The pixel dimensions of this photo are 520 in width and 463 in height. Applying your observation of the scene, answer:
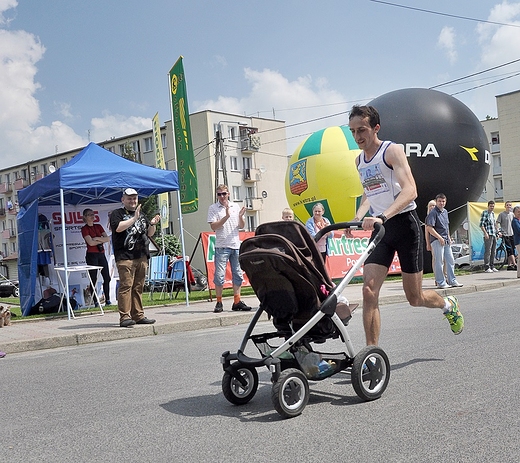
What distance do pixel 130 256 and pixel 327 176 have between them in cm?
1269

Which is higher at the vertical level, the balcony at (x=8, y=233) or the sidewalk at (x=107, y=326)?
the balcony at (x=8, y=233)

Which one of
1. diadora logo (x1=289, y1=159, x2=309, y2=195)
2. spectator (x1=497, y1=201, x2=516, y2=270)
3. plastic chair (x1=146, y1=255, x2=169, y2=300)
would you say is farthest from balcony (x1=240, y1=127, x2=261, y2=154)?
plastic chair (x1=146, y1=255, x2=169, y2=300)

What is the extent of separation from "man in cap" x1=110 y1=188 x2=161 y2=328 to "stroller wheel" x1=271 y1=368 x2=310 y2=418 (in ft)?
18.0

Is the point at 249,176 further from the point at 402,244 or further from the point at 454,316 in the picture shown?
the point at 402,244

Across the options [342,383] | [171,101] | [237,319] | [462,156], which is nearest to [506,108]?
[462,156]

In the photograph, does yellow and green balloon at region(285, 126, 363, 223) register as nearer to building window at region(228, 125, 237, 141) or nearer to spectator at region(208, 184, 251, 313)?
spectator at region(208, 184, 251, 313)

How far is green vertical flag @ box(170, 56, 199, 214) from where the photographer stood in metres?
14.7

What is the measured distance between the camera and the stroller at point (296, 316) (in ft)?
14.1

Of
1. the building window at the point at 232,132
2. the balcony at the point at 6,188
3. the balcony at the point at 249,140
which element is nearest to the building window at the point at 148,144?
the building window at the point at 232,132

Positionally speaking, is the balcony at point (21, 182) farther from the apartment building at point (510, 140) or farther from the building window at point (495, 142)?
the building window at point (495, 142)

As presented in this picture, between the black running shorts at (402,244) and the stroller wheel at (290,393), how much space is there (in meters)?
1.46

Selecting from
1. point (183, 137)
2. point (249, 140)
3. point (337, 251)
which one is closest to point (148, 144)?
point (249, 140)

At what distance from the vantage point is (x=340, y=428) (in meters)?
3.81

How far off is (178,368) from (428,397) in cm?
261
